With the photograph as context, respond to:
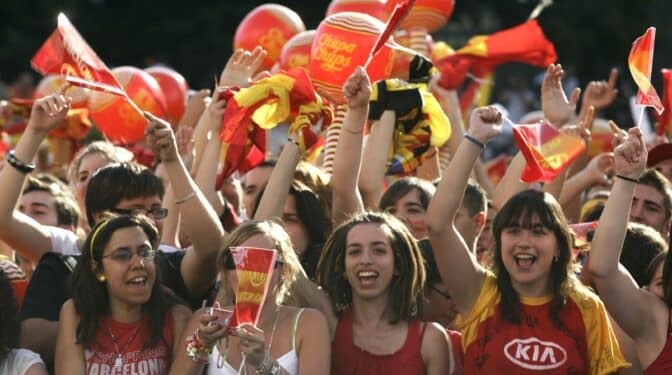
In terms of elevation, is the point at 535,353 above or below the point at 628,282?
below

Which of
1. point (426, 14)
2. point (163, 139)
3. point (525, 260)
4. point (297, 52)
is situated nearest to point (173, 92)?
point (297, 52)

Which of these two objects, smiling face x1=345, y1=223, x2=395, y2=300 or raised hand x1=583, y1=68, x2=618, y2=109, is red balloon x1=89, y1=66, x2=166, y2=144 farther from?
smiling face x1=345, y1=223, x2=395, y2=300

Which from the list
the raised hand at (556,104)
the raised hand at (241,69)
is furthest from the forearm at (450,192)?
the raised hand at (241,69)

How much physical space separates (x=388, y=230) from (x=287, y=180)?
2.03 feet

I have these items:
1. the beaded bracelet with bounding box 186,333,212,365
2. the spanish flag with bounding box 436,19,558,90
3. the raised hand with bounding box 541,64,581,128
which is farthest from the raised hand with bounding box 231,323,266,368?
the spanish flag with bounding box 436,19,558,90

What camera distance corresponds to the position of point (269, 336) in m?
4.71

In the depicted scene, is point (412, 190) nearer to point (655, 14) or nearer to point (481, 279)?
point (481, 279)

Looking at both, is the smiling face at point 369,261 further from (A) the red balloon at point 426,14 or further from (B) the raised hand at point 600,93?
(A) the red balloon at point 426,14

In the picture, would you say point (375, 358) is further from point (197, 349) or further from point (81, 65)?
point (81, 65)

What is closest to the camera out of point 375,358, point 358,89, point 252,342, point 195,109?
point 252,342

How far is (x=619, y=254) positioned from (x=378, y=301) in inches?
32.8

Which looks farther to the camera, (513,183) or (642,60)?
(513,183)

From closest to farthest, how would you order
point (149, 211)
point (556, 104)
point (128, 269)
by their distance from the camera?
point (128, 269), point (149, 211), point (556, 104)

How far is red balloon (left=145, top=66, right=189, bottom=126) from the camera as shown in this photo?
820 cm
